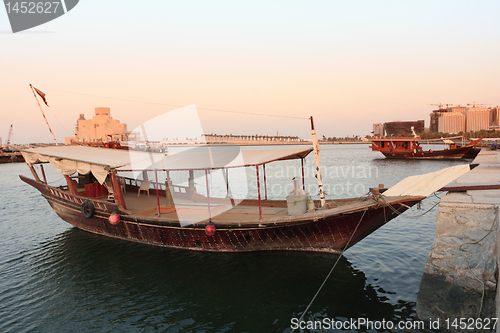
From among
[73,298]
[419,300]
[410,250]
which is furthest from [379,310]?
[73,298]

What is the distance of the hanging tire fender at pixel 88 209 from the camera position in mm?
13312

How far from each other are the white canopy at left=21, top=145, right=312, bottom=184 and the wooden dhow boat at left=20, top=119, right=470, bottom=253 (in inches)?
1.5

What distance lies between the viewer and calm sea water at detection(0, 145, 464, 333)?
7742mm

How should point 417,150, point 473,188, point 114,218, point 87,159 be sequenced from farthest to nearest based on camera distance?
point 417,150, point 87,159, point 114,218, point 473,188

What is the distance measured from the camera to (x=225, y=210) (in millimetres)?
12516

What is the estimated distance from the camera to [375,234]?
559 inches

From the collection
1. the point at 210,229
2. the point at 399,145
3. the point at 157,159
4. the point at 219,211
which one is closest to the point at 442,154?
the point at 399,145

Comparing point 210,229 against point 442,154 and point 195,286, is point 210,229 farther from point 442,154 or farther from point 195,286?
point 442,154

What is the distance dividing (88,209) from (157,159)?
3.93m

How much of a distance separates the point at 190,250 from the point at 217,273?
236 cm

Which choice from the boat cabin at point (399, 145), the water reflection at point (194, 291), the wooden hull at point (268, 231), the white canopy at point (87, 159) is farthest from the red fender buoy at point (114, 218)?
the boat cabin at point (399, 145)

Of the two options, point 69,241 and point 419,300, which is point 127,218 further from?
point 419,300

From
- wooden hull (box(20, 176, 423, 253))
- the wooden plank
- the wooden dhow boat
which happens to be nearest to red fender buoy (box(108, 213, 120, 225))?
the wooden dhow boat

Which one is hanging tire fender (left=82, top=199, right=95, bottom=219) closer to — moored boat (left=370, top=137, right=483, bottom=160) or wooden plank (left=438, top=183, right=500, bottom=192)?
wooden plank (left=438, top=183, right=500, bottom=192)
